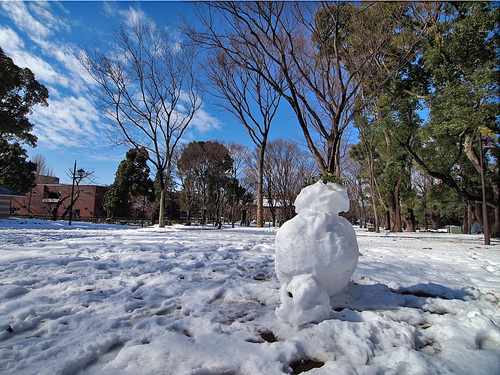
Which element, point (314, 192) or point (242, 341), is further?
point (314, 192)

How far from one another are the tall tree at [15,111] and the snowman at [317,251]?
19504mm

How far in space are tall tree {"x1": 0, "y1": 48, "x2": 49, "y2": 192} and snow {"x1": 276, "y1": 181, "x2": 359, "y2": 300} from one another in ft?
64.0

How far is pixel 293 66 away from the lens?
38.4 ft

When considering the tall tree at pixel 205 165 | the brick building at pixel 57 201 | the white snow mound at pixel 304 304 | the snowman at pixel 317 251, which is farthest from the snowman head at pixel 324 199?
the brick building at pixel 57 201

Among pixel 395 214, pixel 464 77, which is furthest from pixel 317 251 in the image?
pixel 395 214

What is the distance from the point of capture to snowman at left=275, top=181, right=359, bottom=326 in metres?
2.21

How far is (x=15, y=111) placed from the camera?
53.8 feet

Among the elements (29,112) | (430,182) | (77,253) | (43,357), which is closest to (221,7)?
(77,253)

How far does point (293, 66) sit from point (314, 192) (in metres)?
10.8

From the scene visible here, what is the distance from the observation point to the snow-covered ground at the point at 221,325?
1.58 m

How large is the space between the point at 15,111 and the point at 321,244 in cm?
2229

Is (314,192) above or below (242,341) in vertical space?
above

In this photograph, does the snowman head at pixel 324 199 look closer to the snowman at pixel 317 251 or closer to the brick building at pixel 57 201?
the snowman at pixel 317 251

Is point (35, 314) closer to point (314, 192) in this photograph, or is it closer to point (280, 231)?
point (280, 231)
